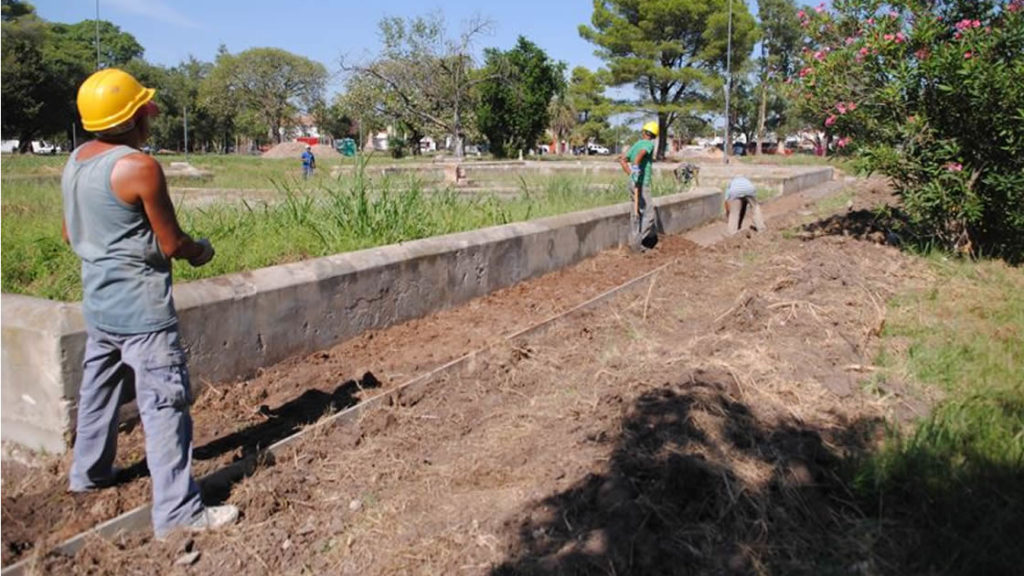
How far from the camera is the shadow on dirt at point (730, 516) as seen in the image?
9.78ft

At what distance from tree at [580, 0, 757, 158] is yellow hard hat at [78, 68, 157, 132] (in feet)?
142

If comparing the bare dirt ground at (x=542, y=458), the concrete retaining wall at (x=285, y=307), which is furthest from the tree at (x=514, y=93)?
the bare dirt ground at (x=542, y=458)

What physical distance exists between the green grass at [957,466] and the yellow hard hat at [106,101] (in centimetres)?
338

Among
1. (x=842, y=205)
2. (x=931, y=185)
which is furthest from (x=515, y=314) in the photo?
(x=842, y=205)

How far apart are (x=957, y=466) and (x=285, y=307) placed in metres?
3.85

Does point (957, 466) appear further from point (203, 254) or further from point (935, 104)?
point (935, 104)

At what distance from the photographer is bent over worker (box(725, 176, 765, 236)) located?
13.2m

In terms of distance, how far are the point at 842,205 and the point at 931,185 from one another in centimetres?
911

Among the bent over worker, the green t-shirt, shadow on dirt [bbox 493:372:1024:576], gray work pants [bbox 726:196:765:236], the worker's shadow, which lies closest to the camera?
shadow on dirt [bbox 493:372:1024:576]

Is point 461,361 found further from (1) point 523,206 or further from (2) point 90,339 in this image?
(1) point 523,206

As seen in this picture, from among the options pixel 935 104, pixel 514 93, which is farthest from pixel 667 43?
pixel 935 104

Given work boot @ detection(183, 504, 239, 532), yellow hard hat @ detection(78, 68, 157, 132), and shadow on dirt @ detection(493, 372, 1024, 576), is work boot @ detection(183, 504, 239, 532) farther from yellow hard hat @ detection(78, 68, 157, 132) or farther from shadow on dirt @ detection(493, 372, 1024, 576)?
yellow hard hat @ detection(78, 68, 157, 132)

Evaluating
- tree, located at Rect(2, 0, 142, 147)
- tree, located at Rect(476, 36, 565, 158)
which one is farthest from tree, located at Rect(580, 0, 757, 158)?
tree, located at Rect(2, 0, 142, 147)

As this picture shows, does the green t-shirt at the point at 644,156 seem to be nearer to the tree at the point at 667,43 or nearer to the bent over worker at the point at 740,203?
the bent over worker at the point at 740,203
